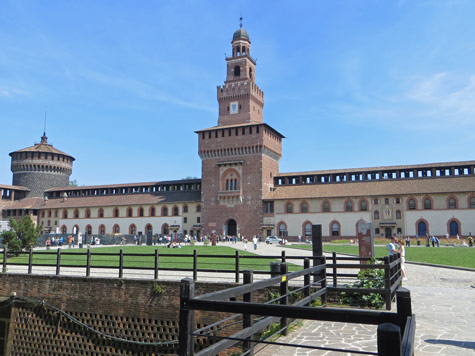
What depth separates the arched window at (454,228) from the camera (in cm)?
4488

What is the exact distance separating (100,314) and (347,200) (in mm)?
39332

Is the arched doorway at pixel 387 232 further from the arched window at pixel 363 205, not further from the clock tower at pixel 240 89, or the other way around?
the clock tower at pixel 240 89

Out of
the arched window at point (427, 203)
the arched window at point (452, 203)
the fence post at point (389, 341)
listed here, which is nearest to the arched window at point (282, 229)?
the arched window at point (427, 203)

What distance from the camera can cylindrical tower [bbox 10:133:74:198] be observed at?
68500mm

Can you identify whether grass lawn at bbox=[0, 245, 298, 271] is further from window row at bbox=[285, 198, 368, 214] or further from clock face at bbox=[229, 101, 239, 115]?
clock face at bbox=[229, 101, 239, 115]

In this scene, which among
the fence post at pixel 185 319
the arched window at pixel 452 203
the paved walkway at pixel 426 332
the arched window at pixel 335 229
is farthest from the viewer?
the arched window at pixel 335 229

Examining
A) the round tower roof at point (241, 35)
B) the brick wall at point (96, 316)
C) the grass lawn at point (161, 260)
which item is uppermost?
the round tower roof at point (241, 35)

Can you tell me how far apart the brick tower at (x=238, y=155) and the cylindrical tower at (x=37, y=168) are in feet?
97.1

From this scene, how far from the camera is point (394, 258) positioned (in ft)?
33.2

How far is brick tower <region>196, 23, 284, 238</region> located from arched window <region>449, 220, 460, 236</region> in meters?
21.4

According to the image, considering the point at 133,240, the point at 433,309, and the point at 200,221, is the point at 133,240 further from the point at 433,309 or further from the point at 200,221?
the point at 433,309

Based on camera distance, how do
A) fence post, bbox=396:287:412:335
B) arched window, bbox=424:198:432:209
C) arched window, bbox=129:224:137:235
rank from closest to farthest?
fence post, bbox=396:287:412:335 < arched window, bbox=424:198:432:209 < arched window, bbox=129:224:137:235

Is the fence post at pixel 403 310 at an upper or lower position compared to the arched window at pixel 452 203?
lower

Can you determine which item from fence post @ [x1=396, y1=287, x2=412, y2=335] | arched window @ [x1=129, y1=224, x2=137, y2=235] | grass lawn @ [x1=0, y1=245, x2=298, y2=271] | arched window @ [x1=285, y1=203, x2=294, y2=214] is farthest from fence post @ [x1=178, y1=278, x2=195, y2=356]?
arched window @ [x1=129, y1=224, x2=137, y2=235]
